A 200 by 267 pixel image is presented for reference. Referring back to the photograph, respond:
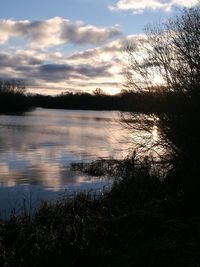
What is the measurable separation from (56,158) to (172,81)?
342 inches

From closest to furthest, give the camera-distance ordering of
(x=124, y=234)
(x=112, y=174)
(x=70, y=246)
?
(x=70, y=246), (x=124, y=234), (x=112, y=174)

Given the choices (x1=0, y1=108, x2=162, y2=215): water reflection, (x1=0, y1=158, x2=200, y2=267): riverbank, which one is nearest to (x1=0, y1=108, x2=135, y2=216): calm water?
(x1=0, y1=108, x2=162, y2=215): water reflection

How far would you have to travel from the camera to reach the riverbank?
680cm

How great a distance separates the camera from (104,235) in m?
7.95

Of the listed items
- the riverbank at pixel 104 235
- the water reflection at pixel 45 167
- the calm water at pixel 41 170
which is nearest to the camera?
the riverbank at pixel 104 235

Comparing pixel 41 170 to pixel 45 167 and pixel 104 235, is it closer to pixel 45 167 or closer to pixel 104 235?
pixel 45 167

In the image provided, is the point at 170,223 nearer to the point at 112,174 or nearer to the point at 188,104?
the point at 188,104

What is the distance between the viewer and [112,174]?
762 inches

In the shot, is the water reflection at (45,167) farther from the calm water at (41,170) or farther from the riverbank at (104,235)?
the riverbank at (104,235)

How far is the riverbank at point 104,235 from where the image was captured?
680 centimetres

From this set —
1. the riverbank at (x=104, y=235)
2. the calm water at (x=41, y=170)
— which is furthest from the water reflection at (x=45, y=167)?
the riverbank at (x=104, y=235)

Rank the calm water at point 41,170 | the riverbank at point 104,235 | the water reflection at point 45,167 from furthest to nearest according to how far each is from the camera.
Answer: the water reflection at point 45,167, the calm water at point 41,170, the riverbank at point 104,235

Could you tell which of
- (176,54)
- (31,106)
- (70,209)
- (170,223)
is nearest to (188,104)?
(176,54)

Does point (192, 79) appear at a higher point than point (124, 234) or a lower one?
higher
